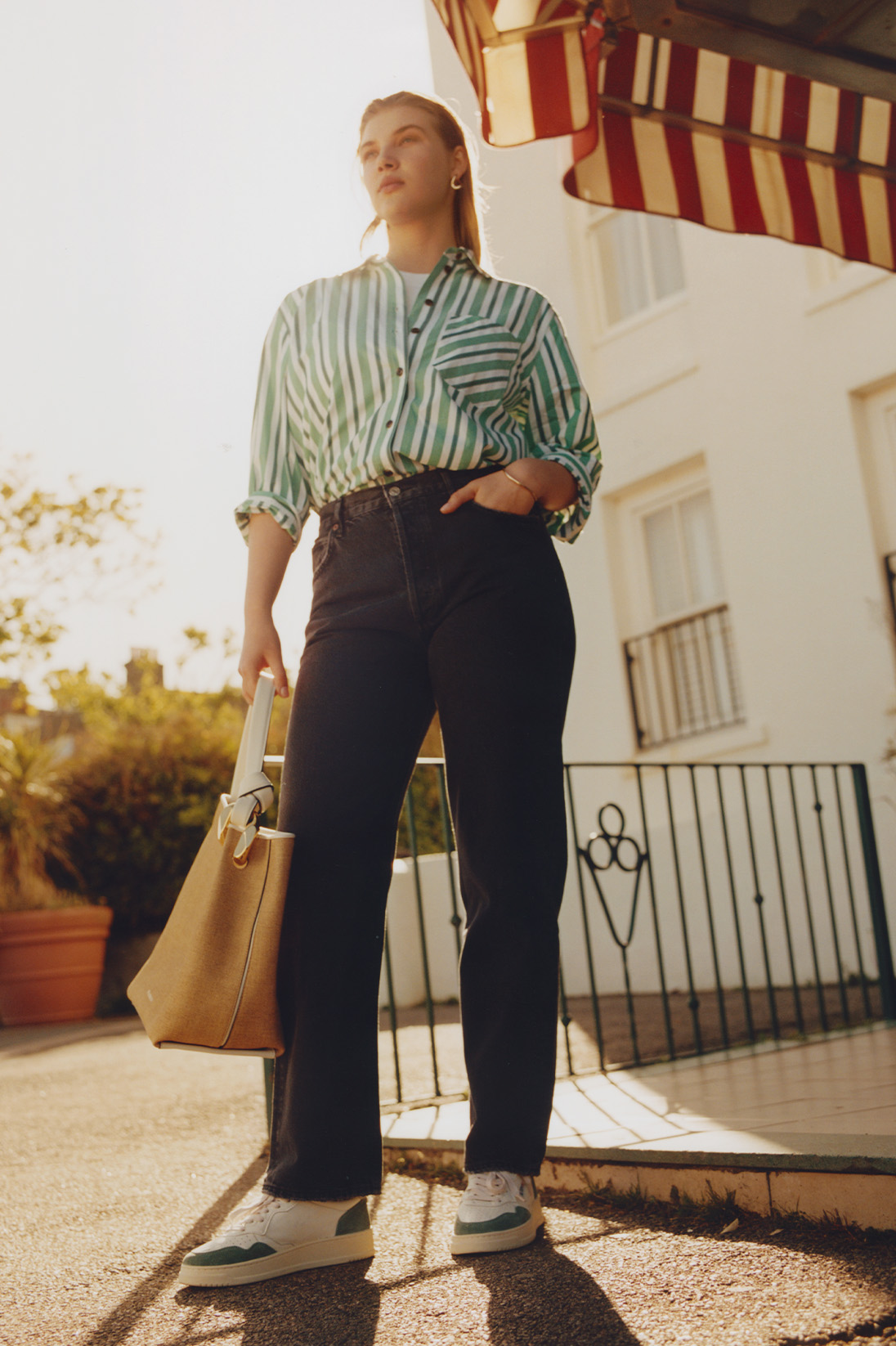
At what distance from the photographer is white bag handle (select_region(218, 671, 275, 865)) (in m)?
1.76

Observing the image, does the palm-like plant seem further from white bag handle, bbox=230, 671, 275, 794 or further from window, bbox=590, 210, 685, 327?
white bag handle, bbox=230, 671, 275, 794

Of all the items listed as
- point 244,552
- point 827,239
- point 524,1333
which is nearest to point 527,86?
point 827,239

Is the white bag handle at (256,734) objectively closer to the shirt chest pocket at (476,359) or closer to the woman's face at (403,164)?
the shirt chest pocket at (476,359)

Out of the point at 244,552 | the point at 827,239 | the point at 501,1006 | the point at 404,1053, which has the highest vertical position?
the point at 827,239

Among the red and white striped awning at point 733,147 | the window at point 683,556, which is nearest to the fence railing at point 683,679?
the window at point 683,556

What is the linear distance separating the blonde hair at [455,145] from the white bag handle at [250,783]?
2.87ft

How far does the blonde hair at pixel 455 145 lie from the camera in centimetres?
207

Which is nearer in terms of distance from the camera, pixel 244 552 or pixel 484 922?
pixel 484 922

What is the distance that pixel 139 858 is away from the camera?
923 cm

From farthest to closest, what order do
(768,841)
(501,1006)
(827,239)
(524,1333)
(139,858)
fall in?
1. (139,858)
2. (768,841)
3. (827,239)
4. (501,1006)
5. (524,1333)

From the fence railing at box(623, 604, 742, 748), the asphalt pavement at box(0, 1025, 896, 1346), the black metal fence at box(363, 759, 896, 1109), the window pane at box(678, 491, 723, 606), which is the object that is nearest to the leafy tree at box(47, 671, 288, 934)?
the black metal fence at box(363, 759, 896, 1109)

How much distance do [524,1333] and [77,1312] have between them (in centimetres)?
67

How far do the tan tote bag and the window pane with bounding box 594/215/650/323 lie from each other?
6908mm

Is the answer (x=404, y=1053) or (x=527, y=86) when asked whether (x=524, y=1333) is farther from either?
(x=404, y=1053)
